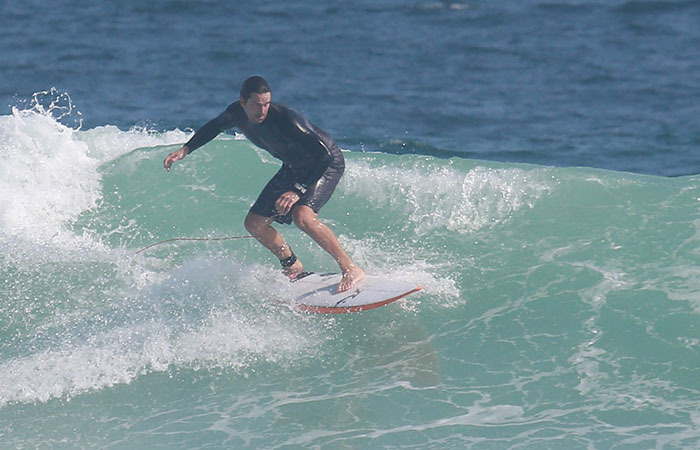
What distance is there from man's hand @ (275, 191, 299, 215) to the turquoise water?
3.66 ft

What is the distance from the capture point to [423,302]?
991cm

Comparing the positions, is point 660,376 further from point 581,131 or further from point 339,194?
point 581,131

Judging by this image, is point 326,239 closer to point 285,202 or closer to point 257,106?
point 285,202

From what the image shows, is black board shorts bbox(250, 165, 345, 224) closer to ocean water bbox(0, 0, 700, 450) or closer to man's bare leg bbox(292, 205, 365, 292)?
man's bare leg bbox(292, 205, 365, 292)

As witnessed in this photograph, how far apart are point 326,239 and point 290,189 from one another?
57 centimetres

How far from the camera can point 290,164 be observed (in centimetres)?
928

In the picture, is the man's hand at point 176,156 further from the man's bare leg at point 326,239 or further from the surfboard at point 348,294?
the surfboard at point 348,294

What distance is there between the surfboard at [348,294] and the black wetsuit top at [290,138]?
925mm

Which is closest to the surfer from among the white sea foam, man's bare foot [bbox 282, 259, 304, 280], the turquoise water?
man's bare foot [bbox 282, 259, 304, 280]

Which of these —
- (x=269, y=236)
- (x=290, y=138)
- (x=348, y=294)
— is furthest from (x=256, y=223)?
(x=348, y=294)

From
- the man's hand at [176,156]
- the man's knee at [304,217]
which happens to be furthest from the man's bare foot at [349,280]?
the man's hand at [176,156]

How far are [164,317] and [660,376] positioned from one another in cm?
423

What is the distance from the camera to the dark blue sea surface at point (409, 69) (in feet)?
53.6

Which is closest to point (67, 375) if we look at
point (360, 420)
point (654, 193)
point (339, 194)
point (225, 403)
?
point (225, 403)
